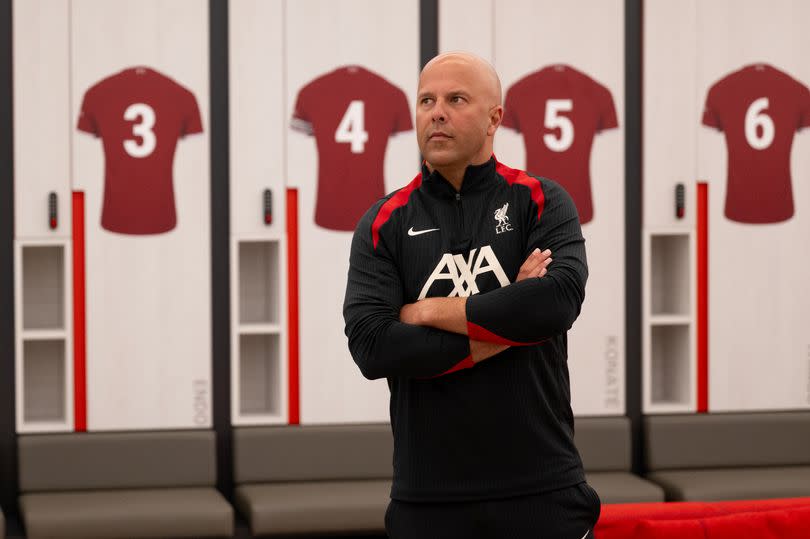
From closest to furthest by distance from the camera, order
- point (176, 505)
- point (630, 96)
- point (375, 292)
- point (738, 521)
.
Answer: point (375, 292), point (738, 521), point (176, 505), point (630, 96)

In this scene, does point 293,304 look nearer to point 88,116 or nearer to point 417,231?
point 88,116

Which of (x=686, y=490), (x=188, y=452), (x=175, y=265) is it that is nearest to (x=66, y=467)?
(x=188, y=452)

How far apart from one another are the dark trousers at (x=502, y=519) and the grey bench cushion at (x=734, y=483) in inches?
91.7

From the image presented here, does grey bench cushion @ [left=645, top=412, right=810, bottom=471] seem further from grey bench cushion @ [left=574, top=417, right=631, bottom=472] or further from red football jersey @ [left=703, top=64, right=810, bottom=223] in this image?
red football jersey @ [left=703, top=64, right=810, bottom=223]

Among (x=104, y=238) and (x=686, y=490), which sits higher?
(x=104, y=238)

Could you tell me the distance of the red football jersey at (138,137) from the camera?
3771 mm

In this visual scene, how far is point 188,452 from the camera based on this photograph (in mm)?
3809

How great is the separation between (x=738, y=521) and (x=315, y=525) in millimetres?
1863

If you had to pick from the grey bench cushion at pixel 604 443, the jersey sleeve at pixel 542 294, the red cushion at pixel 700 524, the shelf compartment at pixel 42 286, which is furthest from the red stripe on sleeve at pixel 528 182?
the shelf compartment at pixel 42 286

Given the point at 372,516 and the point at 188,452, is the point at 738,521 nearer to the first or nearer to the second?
the point at 372,516

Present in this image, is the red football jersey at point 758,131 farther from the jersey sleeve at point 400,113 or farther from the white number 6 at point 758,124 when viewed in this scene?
the jersey sleeve at point 400,113

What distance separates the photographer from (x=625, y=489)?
3.76m

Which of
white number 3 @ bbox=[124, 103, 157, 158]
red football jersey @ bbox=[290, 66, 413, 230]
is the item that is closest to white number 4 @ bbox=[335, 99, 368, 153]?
red football jersey @ bbox=[290, 66, 413, 230]

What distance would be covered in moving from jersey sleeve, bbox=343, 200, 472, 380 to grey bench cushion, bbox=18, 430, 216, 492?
2.28 m
